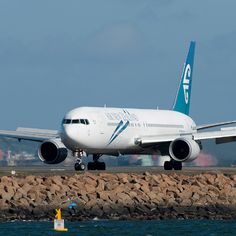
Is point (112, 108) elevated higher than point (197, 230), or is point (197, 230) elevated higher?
point (112, 108)

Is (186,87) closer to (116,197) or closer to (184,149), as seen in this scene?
(184,149)

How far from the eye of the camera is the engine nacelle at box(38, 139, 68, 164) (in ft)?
238

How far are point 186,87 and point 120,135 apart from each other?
1531 cm

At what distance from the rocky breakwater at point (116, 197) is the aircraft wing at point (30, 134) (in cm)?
1466

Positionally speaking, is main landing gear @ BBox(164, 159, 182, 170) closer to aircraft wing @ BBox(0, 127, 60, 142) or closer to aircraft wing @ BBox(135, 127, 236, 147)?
aircraft wing @ BBox(135, 127, 236, 147)

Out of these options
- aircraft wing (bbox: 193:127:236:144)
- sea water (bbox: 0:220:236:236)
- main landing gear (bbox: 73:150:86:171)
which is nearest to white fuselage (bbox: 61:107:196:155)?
main landing gear (bbox: 73:150:86:171)

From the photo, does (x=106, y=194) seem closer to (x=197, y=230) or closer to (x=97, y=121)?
(x=197, y=230)

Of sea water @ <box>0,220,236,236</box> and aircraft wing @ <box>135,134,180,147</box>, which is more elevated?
aircraft wing @ <box>135,134,180,147</box>

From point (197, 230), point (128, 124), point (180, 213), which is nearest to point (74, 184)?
point (180, 213)

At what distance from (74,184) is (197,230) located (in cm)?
1045

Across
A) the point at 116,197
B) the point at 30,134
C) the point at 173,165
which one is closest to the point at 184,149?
the point at 173,165

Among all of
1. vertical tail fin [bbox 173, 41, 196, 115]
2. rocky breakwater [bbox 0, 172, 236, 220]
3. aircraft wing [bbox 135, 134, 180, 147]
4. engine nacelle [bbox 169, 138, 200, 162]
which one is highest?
vertical tail fin [bbox 173, 41, 196, 115]

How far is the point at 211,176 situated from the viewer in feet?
209

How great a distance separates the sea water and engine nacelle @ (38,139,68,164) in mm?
20263
